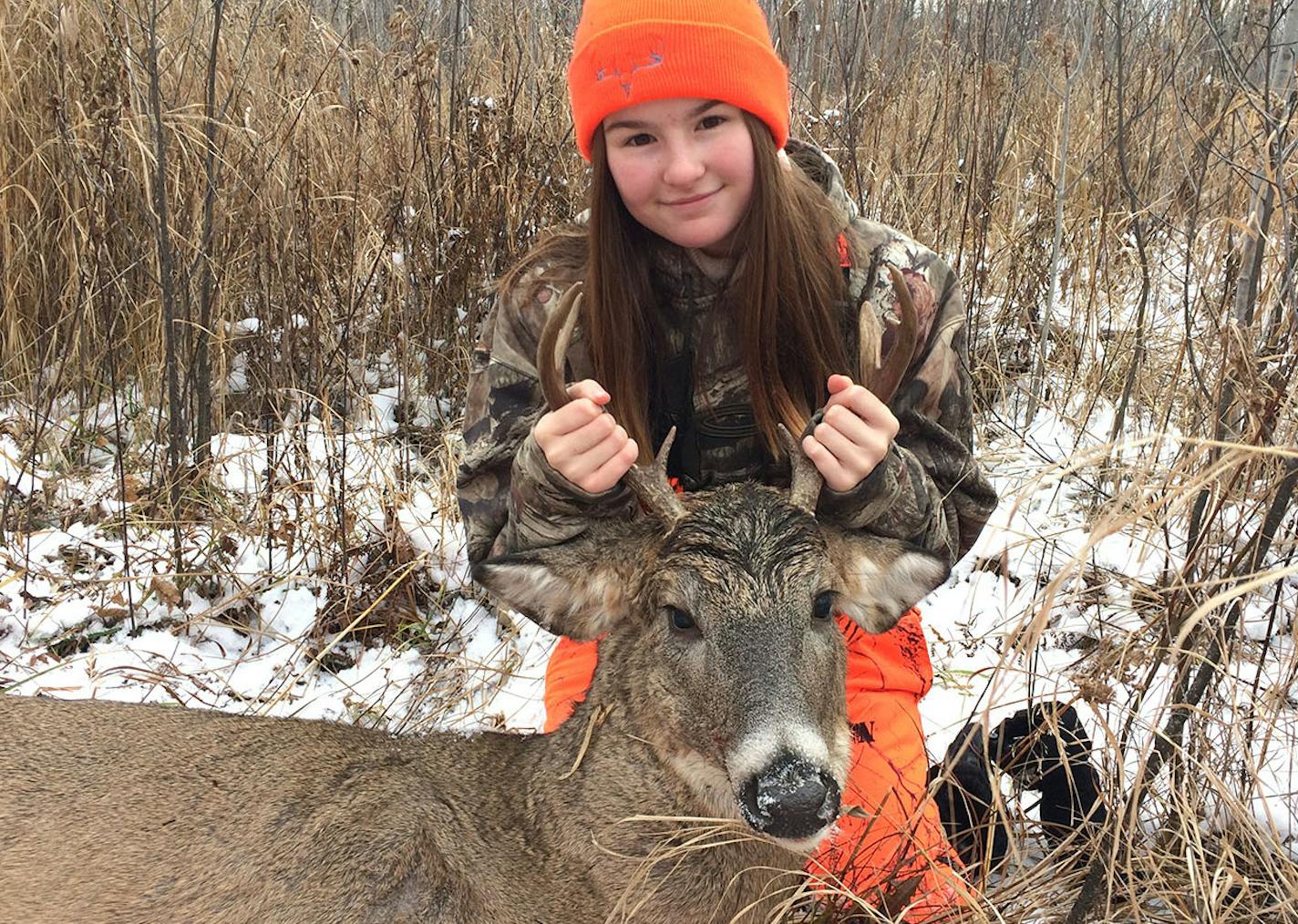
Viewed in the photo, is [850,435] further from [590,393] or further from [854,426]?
[590,393]

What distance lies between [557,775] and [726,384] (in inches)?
45.2

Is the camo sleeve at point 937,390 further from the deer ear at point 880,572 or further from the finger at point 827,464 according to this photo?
the finger at point 827,464

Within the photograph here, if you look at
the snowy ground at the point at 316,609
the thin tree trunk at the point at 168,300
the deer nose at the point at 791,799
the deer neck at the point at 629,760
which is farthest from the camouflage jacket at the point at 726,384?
the thin tree trunk at the point at 168,300

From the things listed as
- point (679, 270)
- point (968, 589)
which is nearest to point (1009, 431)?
point (968, 589)

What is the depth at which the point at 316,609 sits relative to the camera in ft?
12.1

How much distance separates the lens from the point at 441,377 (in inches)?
193

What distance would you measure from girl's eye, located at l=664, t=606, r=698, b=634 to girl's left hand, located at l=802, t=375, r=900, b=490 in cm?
40

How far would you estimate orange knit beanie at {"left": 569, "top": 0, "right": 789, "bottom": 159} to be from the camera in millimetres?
2502

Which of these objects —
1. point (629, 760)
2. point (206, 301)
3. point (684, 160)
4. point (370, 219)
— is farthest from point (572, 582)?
point (370, 219)

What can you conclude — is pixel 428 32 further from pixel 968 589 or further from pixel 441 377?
pixel 968 589

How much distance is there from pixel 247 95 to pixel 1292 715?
15.5 ft

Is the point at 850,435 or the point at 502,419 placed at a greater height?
the point at 850,435

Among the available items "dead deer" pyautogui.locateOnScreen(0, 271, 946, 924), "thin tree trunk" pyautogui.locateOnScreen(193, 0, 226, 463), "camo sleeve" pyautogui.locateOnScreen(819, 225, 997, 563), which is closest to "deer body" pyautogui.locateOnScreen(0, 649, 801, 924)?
"dead deer" pyautogui.locateOnScreen(0, 271, 946, 924)

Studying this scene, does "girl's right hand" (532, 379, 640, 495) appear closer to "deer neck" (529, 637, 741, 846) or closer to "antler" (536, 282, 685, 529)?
"antler" (536, 282, 685, 529)
